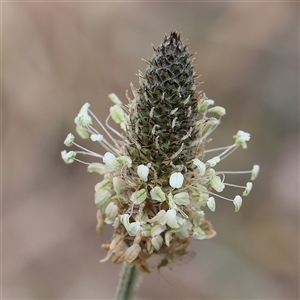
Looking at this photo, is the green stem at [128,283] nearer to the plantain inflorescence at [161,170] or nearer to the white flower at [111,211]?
the plantain inflorescence at [161,170]

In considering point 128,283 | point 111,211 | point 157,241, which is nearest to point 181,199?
point 157,241

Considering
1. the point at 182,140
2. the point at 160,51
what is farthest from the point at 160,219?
the point at 160,51

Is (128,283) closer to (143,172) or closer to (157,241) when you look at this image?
(157,241)

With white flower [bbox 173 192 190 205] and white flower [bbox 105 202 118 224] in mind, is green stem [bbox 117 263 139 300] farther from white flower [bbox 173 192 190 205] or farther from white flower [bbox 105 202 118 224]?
white flower [bbox 173 192 190 205]

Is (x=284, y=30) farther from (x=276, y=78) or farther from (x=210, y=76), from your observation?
(x=210, y=76)

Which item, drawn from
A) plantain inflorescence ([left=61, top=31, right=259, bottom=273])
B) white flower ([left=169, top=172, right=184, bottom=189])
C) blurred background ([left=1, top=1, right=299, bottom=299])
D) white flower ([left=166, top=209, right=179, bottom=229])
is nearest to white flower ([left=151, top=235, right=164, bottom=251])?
plantain inflorescence ([left=61, top=31, right=259, bottom=273])
